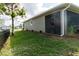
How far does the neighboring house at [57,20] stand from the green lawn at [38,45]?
0.61ft

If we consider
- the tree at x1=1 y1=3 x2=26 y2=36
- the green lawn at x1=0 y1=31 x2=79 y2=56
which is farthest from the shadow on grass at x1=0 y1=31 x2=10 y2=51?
the tree at x1=1 y1=3 x2=26 y2=36

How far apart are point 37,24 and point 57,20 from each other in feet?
1.47

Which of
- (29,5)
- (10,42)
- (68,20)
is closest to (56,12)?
(68,20)

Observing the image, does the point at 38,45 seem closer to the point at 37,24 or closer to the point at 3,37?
the point at 37,24

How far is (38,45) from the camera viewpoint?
13.7 feet

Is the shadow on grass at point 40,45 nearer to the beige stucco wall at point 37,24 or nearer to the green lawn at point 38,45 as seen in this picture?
the green lawn at point 38,45

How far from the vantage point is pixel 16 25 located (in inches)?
167

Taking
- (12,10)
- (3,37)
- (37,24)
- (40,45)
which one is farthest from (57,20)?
(3,37)

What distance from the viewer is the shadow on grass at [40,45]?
4.11 m

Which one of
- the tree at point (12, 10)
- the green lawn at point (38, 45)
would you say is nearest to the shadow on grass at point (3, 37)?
the green lawn at point (38, 45)

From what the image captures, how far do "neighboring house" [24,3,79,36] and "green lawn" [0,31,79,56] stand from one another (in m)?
0.19

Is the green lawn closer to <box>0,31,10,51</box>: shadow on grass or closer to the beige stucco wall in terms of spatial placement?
<box>0,31,10,51</box>: shadow on grass

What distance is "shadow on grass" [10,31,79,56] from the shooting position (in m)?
4.11

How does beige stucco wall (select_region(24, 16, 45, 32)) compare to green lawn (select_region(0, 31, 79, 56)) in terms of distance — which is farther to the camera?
beige stucco wall (select_region(24, 16, 45, 32))
